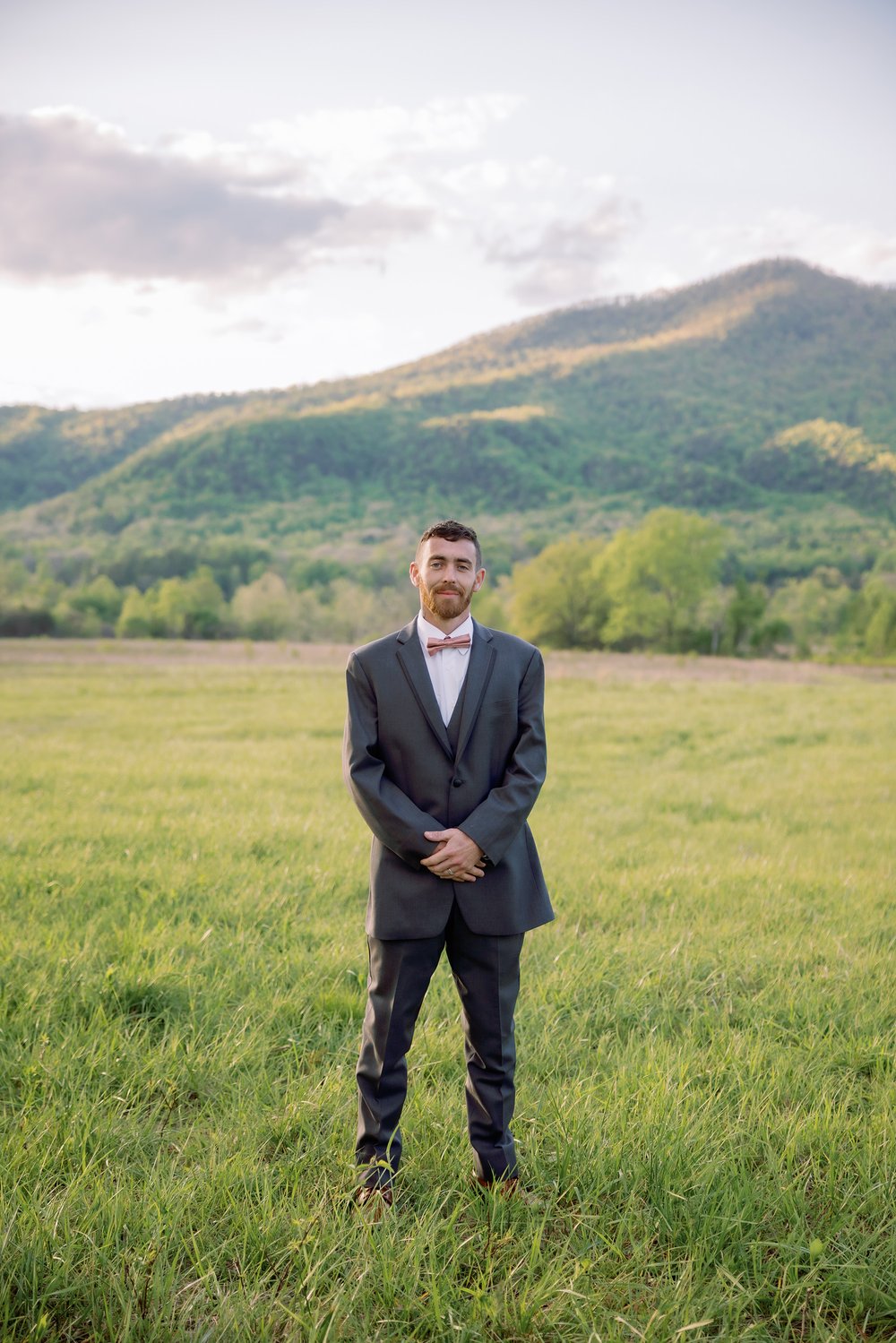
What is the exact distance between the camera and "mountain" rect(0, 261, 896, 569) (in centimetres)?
13775

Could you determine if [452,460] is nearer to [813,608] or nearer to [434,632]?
[813,608]

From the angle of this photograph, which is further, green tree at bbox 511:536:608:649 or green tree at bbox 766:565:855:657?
green tree at bbox 766:565:855:657

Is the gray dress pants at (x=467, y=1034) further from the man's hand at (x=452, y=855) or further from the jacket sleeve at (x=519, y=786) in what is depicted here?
the jacket sleeve at (x=519, y=786)

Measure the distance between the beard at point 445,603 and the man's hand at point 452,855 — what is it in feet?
2.63

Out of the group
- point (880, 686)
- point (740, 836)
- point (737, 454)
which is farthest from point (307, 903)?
point (737, 454)

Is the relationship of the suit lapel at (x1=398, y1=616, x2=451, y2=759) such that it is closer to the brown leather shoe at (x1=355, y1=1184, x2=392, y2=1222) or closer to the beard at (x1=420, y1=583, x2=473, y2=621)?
the beard at (x1=420, y1=583, x2=473, y2=621)

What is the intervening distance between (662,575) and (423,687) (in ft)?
194

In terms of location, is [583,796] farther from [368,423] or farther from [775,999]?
[368,423]

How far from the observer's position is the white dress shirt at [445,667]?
10.0 ft

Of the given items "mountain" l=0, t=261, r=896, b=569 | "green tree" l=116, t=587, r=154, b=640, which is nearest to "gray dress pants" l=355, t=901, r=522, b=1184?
"green tree" l=116, t=587, r=154, b=640

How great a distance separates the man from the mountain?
120 meters

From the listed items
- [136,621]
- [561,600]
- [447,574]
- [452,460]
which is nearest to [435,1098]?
[447,574]

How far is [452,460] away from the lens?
162125 mm

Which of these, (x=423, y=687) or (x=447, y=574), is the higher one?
(x=447, y=574)
